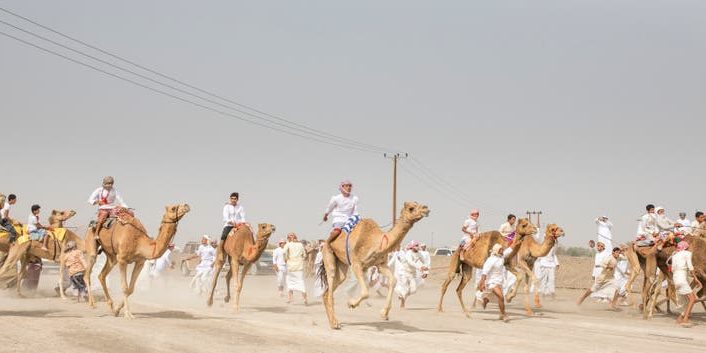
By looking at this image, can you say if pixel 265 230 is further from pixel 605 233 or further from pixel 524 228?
pixel 605 233

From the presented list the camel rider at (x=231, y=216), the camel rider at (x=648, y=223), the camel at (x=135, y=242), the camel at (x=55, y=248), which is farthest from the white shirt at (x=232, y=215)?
the camel rider at (x=648, y=223)

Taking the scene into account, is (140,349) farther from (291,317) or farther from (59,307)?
(59,307)

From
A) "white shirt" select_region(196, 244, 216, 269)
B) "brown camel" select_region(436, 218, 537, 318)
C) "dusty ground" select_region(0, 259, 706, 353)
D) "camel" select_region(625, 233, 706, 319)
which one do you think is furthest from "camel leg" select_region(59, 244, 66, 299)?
"camel" select_region(625, 233, 706, 319)

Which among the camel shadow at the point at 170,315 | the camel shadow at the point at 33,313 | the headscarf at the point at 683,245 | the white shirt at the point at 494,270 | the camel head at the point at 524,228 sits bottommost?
the camel shadow at the point at 33,313

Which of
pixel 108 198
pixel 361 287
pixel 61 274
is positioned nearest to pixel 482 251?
pixel 361 287

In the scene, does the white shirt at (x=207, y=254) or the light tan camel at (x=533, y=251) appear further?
the white shirt at (x=207, y=254)

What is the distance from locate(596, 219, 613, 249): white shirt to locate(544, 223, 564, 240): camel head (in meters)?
5.63

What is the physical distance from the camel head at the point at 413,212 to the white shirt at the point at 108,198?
21.8ft

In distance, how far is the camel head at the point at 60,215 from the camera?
2147 cm

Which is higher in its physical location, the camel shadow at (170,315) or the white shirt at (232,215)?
the white shirt at (232,215)

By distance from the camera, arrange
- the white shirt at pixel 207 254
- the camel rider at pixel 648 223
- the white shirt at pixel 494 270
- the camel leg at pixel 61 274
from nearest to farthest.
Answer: the white shirt at pixel 494 270
the camel leg at pixel 61 274
the camel rider at pixel 648 223
the white shirt at pixel 207 254

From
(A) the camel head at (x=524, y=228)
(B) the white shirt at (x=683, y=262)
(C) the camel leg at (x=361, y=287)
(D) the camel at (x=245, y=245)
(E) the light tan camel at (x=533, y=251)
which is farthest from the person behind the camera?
(E) the light tan camel at (x=533, y=251)

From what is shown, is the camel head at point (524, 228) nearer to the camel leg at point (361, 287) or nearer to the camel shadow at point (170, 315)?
the camel leg at point (361, 287)

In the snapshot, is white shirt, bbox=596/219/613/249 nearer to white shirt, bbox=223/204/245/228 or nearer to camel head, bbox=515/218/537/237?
camel head, bbox=515/218/537/237
